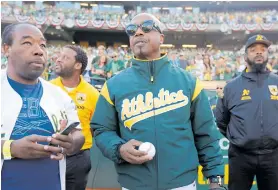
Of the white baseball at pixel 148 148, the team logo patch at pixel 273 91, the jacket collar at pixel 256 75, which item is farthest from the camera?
the jacket collar at pixel 256 75

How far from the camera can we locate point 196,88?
2.12 meters

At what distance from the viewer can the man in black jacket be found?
314 cm

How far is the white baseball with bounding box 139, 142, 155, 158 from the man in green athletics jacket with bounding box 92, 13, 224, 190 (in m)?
0.04

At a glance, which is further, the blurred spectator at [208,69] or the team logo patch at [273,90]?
the blurred spectator at [208,69]

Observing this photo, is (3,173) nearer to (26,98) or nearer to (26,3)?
(26,98)

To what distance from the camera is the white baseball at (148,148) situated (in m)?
1.85

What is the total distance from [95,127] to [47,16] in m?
28.3

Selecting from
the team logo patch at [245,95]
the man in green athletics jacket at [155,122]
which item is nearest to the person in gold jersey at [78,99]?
the man in green athletics jacket at [155,122]

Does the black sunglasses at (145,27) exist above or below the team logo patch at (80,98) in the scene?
above

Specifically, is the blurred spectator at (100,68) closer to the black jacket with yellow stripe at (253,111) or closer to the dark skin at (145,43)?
the black jacket with yellow stripe at (253,111)

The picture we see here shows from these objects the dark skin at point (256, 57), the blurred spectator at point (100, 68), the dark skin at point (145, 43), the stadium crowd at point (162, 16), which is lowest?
the blurred spectator at point (100, 68)

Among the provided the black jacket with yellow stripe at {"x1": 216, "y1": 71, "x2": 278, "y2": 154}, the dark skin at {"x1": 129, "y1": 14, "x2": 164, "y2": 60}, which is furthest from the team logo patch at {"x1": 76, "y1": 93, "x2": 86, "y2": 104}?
the black jacket with yellow stripe at {"x1": 216, "y1": 71, "x2": 278, "y2": 154}

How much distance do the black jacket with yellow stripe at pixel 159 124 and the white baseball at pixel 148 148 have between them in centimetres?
12

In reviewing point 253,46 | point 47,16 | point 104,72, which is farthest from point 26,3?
point 253,46
